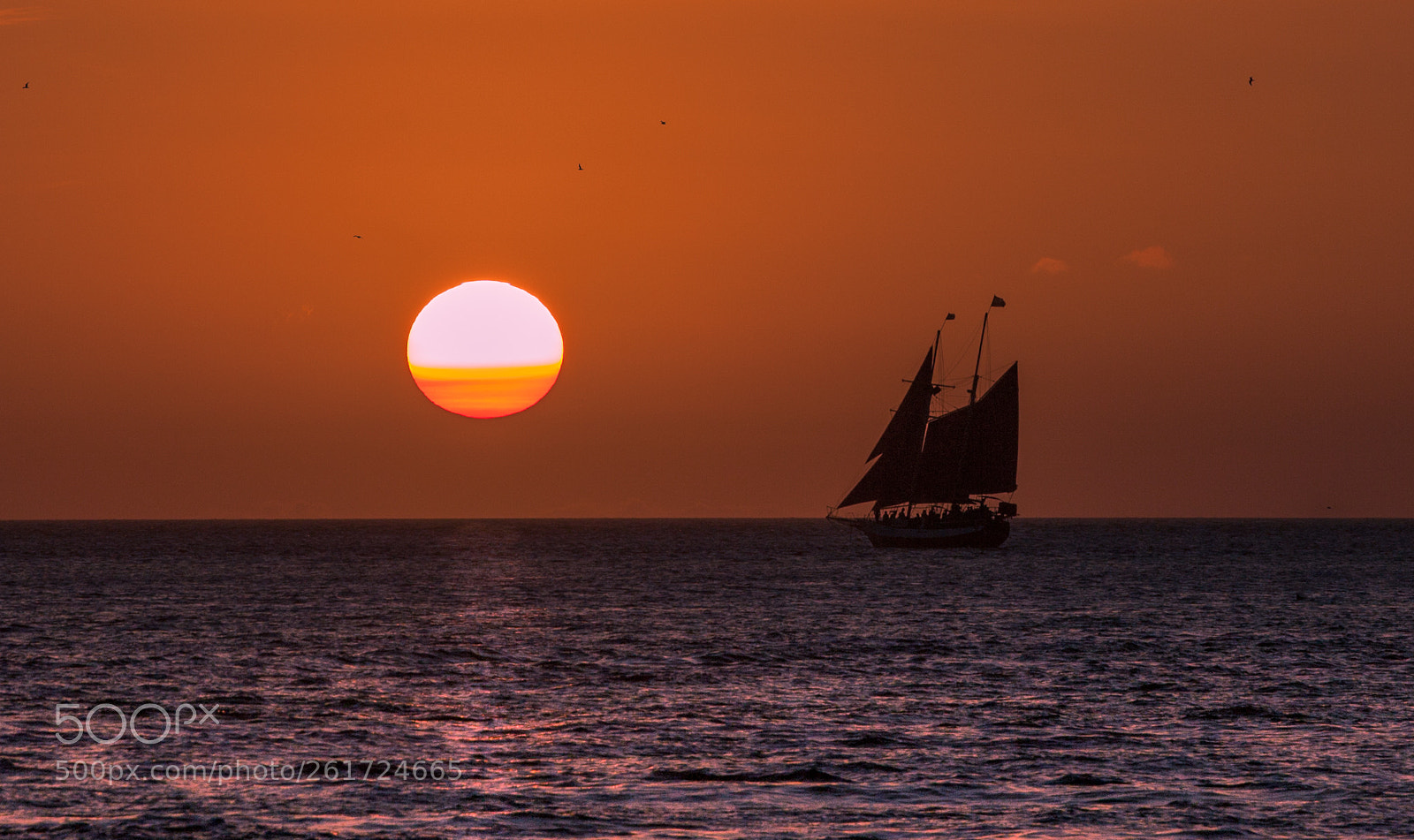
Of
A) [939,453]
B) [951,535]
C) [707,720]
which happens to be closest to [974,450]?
[939,453]

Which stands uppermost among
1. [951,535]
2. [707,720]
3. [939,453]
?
[939,453]

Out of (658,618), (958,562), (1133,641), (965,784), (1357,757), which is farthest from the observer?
(958,562)

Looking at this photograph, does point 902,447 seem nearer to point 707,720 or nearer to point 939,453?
point 939,453

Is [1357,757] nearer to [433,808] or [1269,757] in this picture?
[1269,757]

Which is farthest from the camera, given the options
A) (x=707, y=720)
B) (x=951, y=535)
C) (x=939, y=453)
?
(x=951, y=535)

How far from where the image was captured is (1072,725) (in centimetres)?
3803

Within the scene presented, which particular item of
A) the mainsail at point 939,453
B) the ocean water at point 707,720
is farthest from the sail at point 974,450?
the ocean water at point 707,720

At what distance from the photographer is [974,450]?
152625 mm

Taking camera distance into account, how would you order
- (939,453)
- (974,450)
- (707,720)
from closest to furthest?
1. (707,720)
2. (974,450)
3. (939,453)

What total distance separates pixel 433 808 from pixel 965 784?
10.3 metres

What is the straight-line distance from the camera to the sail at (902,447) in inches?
6186

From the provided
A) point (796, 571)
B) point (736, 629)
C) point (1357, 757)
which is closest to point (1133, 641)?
point (736, 629)

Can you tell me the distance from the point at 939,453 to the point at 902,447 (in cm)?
388

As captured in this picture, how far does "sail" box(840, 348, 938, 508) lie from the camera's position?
157m
